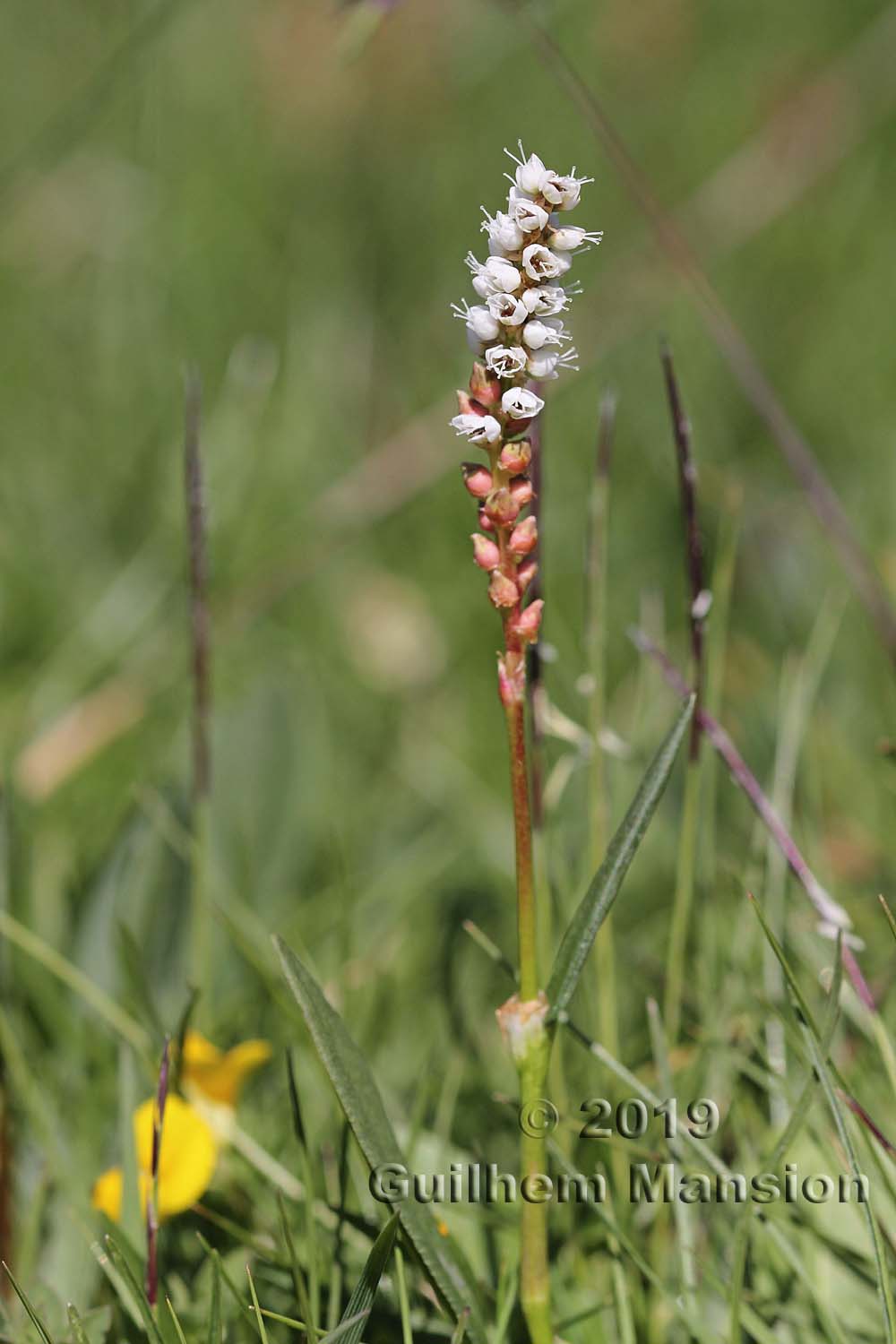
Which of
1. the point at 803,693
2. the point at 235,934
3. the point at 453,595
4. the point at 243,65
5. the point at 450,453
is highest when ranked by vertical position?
the point at 243,65

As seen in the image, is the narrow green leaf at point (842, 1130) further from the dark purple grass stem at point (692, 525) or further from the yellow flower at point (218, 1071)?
the yellow flower at point (218, 1071)

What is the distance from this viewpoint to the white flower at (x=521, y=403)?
769mm

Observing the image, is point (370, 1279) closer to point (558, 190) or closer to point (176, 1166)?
point (176, 1166)

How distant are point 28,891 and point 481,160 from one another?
2690 mm

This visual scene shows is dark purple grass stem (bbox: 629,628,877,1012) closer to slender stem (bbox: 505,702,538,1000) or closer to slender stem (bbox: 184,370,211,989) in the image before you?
slender stem (bbox: 505,702,538,1000)

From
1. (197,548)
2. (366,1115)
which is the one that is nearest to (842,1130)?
(366,1115)

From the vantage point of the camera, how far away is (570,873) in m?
1.39

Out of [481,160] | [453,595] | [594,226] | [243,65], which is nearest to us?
[453,595]

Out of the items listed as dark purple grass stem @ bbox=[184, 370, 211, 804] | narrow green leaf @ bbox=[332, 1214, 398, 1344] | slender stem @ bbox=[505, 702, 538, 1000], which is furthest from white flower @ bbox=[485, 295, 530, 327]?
narrow green leaf @ bbox=[332, 1214, 398, 1344]

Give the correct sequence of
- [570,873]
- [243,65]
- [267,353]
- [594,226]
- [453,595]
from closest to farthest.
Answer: [570,873], [453,595], [267,353], [594,226], [243,65]

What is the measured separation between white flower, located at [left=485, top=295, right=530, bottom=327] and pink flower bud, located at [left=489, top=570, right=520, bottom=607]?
5.9 inches

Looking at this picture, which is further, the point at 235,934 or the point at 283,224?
the point at 283,224

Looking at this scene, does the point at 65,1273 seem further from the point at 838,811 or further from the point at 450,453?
the point at 450,453

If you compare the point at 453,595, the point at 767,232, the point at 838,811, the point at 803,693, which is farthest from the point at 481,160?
the point at 803,693
